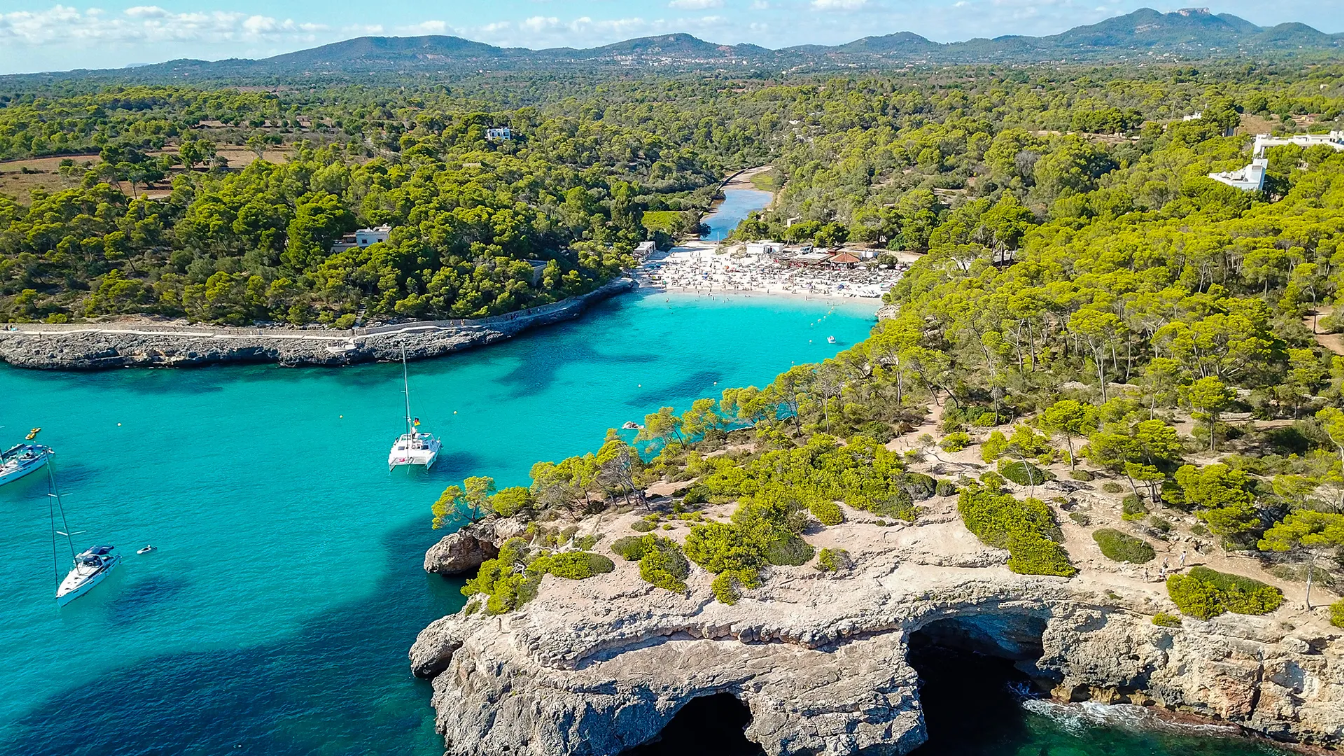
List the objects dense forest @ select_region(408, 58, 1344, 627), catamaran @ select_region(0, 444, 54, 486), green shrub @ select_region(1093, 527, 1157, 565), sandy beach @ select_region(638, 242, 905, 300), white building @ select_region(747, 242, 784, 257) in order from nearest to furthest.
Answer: green shrub @ select_region(1093, 527, 1157, 565)
dense forest @ select_region(408, 58, 1344, 627)
catamaran @ select_region(0, 444, 54, 486)
sandy beach @ select_region(638, 242, 905, 300)
white building @ select_region(747, 242, 784, 257)

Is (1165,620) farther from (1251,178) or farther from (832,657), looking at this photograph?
(1251,178)

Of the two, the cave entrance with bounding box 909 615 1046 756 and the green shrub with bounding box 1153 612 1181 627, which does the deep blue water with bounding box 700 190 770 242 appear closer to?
the cave entrance with bounding box 909 615 1046 756

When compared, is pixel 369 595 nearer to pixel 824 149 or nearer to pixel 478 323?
pixel 478 323

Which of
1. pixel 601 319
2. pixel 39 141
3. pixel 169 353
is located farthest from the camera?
pixel 39 141

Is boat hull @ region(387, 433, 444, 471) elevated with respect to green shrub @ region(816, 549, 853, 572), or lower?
lower

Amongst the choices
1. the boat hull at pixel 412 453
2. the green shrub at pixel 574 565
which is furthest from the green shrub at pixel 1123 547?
the boat hull at pixel 412 453

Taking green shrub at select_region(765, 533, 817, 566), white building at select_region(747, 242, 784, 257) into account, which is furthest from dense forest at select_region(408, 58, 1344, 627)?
white building at select_region(747, 242, 784, 257)

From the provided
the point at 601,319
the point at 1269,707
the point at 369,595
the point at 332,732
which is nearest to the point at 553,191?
the point at 601,319
